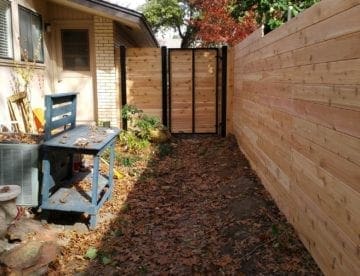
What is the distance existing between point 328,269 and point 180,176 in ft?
13.0

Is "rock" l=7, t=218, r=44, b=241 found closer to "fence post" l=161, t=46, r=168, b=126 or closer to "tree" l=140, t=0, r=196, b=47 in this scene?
"fence post" l=161, t=46, r=168, b=126

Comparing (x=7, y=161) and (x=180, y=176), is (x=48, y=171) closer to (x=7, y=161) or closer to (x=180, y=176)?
(x=7, y=161)

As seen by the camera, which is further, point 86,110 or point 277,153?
point 86,110

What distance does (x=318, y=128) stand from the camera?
3.33 meters

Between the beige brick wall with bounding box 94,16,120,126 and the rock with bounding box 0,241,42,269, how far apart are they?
19.5 feet

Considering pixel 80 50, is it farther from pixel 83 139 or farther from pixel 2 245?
pixel 2 245

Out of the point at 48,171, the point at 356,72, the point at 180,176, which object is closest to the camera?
the point at 356,72

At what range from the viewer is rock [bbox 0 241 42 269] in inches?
145

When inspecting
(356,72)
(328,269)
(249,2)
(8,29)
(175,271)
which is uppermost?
(249,2)

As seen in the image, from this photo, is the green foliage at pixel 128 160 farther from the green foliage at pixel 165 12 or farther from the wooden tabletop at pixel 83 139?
the green foliage at pixel 165 12

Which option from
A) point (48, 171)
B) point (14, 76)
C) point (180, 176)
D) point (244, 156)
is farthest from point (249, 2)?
point (48, 171)

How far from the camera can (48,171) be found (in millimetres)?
4605

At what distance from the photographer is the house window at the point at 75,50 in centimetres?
974

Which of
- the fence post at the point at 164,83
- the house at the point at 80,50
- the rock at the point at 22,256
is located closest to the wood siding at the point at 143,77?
the fence post at the point at 164,83
